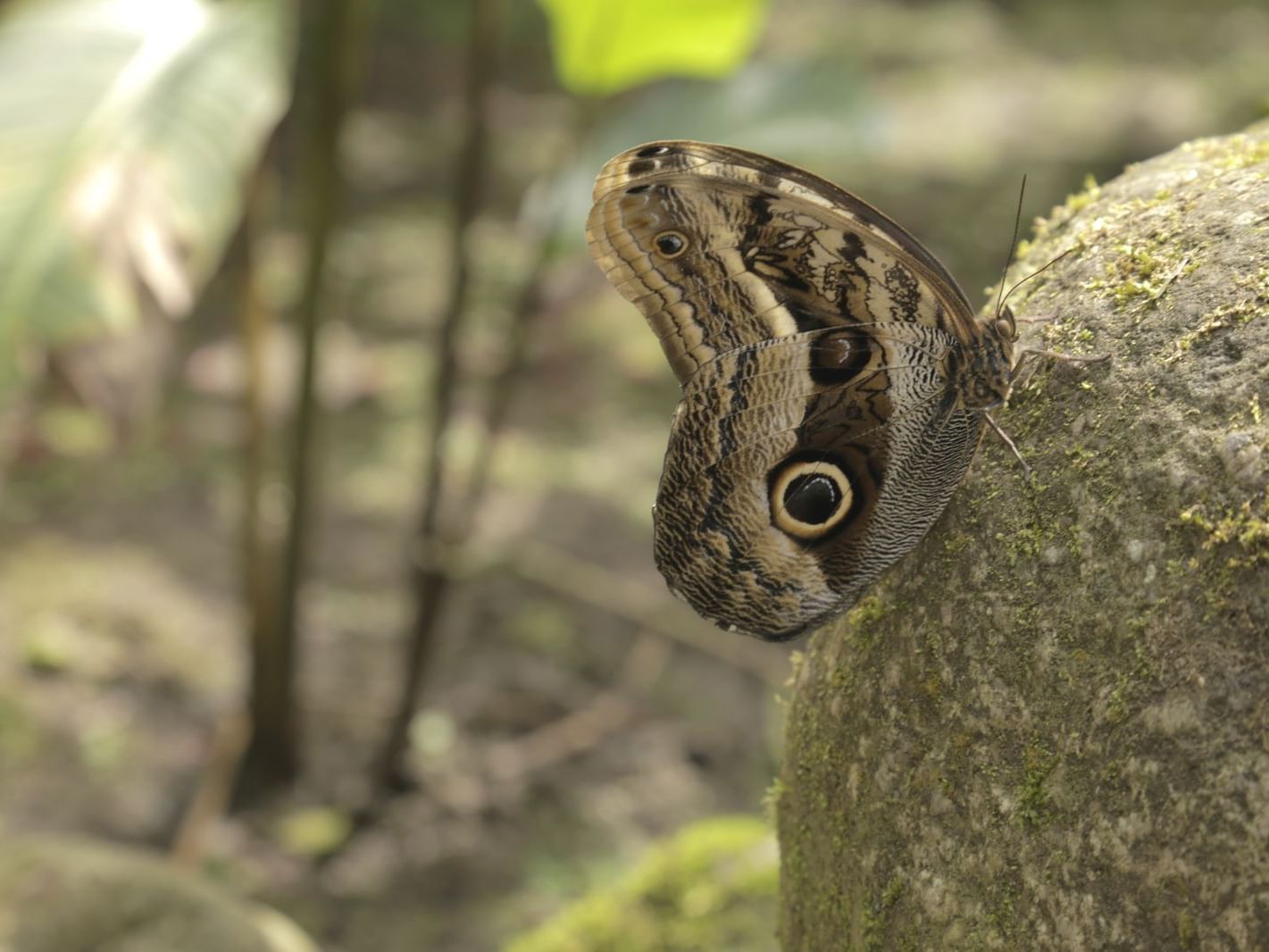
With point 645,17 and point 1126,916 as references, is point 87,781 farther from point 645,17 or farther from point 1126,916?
point 1126,916

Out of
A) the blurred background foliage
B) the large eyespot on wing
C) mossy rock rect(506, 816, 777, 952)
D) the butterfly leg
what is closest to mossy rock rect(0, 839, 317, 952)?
mossy rock rect(506, 816, 777, 952)

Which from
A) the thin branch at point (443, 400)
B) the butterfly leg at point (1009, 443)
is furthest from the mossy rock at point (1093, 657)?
the thin branch at point (443, 400)

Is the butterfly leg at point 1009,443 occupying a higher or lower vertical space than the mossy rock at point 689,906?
higher

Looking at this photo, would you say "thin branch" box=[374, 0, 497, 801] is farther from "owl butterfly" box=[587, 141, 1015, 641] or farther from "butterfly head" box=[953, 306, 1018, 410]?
"butterfly head" box=[953, 306, 1018, 410]

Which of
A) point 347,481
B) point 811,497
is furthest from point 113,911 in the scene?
point 347,481

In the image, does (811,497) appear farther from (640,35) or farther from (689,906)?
(640,35)

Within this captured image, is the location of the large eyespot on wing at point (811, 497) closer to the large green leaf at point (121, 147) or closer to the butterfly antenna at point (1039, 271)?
the butterfly antenna at point (1039, 271)

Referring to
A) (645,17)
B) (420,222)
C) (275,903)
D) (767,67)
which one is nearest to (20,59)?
(645,17)
